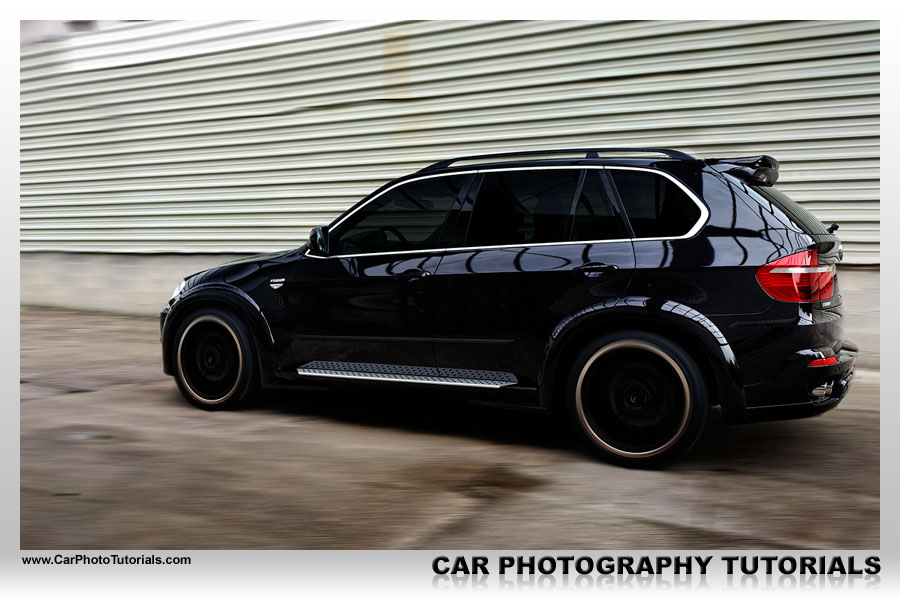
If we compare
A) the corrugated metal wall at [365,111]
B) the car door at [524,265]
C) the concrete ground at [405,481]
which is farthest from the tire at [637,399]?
the corrugated metal wall at [365,111]

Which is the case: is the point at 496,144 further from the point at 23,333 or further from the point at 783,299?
the point at 23,333

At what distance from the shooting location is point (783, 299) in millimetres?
4414

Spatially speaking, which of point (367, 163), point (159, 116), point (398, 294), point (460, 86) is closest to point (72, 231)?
point (159, 116)

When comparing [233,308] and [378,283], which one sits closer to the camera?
[378,283]

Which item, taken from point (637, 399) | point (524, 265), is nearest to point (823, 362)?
point (637, 399)

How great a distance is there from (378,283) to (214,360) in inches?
57.5

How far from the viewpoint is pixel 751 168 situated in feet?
15.9

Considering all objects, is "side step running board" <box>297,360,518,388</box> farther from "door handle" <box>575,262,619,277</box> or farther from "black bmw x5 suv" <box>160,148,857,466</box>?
"door handle" <box>575,262,619,277</box>

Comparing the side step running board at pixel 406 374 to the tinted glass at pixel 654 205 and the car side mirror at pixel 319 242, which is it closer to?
the car side mirror at pixel 319 242

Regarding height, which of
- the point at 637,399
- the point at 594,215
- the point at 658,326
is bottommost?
the point at 637,399

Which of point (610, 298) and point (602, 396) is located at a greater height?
point (610, 298)

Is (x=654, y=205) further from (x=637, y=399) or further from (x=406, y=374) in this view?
(x=406, y=374)

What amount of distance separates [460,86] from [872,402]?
5028mm

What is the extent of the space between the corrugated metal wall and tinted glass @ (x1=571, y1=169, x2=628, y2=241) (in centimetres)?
342
